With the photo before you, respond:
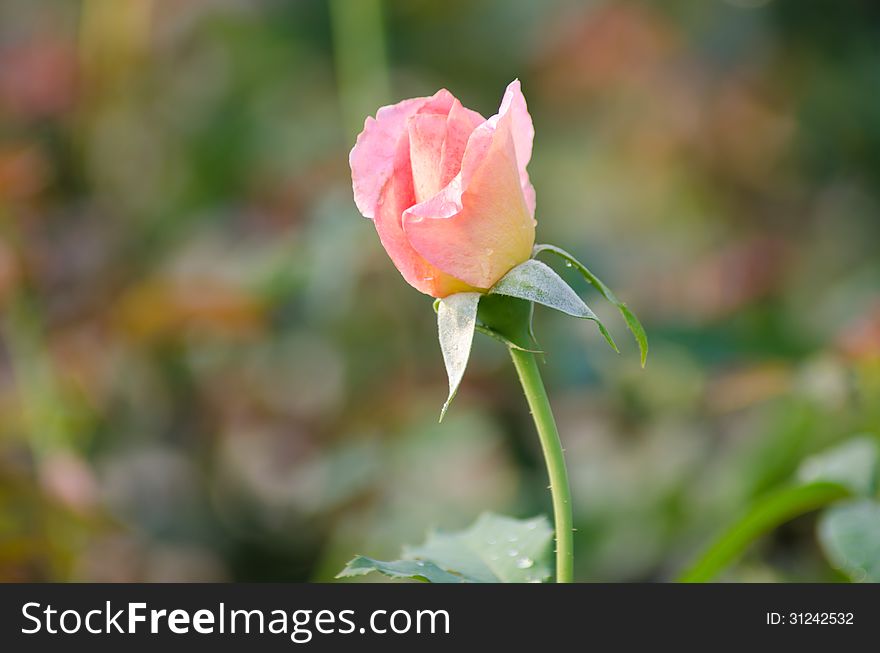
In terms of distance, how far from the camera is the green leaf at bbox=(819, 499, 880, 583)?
1.93 ft

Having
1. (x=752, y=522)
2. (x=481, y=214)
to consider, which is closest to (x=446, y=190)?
(x=481, y=214)

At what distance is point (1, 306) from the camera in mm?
1394

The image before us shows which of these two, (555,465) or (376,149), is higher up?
(376,149)

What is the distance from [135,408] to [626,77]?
1.20m

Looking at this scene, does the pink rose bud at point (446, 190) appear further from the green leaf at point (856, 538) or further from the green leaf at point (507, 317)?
the green leaf at point (856, 538)

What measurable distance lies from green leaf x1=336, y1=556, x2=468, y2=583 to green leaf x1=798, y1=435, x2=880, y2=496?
11.5 inches

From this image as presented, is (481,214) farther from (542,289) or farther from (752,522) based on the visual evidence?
(752,522)

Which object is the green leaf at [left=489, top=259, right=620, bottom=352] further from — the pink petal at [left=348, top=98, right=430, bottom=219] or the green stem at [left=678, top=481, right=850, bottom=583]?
the green stem at [left=678, top=481, right=850, bottom=583]

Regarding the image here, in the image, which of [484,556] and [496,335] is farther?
[484,556]

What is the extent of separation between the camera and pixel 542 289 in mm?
444

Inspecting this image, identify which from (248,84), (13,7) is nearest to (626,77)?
(248,84)

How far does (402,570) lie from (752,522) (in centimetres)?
28
